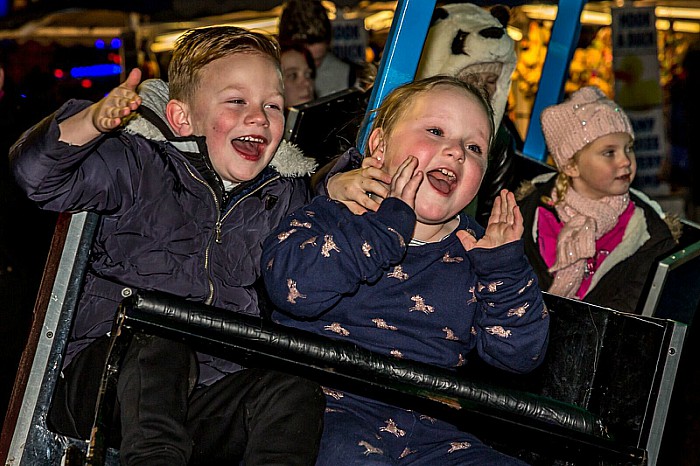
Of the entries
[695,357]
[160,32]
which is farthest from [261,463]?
[160,32]

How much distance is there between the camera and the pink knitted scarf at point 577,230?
3594mm

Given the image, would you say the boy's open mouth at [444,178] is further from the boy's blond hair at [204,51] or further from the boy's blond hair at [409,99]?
the boy's blond hair at [204,51]

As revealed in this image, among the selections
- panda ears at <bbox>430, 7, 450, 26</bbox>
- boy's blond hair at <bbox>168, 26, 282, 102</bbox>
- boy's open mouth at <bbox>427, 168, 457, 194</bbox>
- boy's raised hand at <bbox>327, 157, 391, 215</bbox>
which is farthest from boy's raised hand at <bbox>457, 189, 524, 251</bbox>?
panda ears at <bbox>430, 7, 450, 26</bbox>

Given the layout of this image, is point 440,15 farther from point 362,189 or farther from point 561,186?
point 362,189

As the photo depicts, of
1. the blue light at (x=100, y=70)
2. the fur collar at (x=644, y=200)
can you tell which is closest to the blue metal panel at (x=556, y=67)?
the fur collar at (x=644, y=200)

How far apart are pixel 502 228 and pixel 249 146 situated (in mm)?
613

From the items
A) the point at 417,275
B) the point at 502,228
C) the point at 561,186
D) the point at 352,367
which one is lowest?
the point at 352,367

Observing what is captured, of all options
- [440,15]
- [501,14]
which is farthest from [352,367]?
[501,14]

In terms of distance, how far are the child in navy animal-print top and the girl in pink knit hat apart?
123 centimetres

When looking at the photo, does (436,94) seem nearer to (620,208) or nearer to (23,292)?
(620,208)

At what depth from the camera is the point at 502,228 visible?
2299 mm

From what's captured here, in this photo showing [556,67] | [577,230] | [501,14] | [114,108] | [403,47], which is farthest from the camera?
[556,67]

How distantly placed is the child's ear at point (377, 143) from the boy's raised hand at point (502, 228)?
0.95ft

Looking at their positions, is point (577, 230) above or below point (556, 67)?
below
